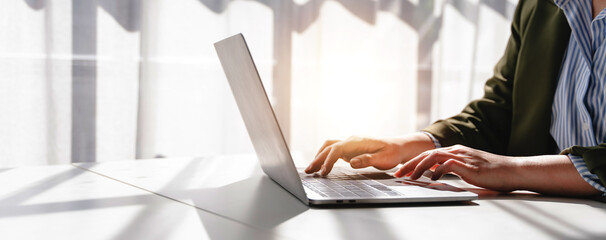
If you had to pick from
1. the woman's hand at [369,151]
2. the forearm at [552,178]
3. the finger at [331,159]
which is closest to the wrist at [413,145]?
the woman's hand at [369,151]

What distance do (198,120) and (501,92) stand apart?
1321mm

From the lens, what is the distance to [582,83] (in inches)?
42.3

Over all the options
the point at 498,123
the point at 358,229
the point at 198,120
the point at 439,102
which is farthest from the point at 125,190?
the point at 439,102

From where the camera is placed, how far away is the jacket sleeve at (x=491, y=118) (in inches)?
45.5

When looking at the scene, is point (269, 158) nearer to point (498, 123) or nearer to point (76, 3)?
point (498, 123)

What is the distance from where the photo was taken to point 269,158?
779 millimetres

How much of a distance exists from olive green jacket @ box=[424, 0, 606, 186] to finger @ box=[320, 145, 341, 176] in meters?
0.31

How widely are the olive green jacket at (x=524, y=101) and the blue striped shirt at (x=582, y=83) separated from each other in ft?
0.09

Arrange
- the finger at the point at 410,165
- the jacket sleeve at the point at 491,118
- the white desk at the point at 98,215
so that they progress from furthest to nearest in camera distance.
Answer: the jacket sleeve at the point at 491,118 < the finger at the point at 410,165 < the white desk at the point at 98,215

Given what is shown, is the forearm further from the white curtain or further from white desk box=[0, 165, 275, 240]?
the white curtain

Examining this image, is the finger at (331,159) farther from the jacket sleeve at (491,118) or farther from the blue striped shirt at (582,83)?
the blue striped shirt at (582,83)

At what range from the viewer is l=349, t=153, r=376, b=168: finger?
2.98 feet

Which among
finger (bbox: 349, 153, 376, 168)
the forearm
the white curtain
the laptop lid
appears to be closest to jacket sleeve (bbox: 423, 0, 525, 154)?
finger (bbox: 349, 153, 376, 168)

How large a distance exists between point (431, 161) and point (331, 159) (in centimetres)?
17
